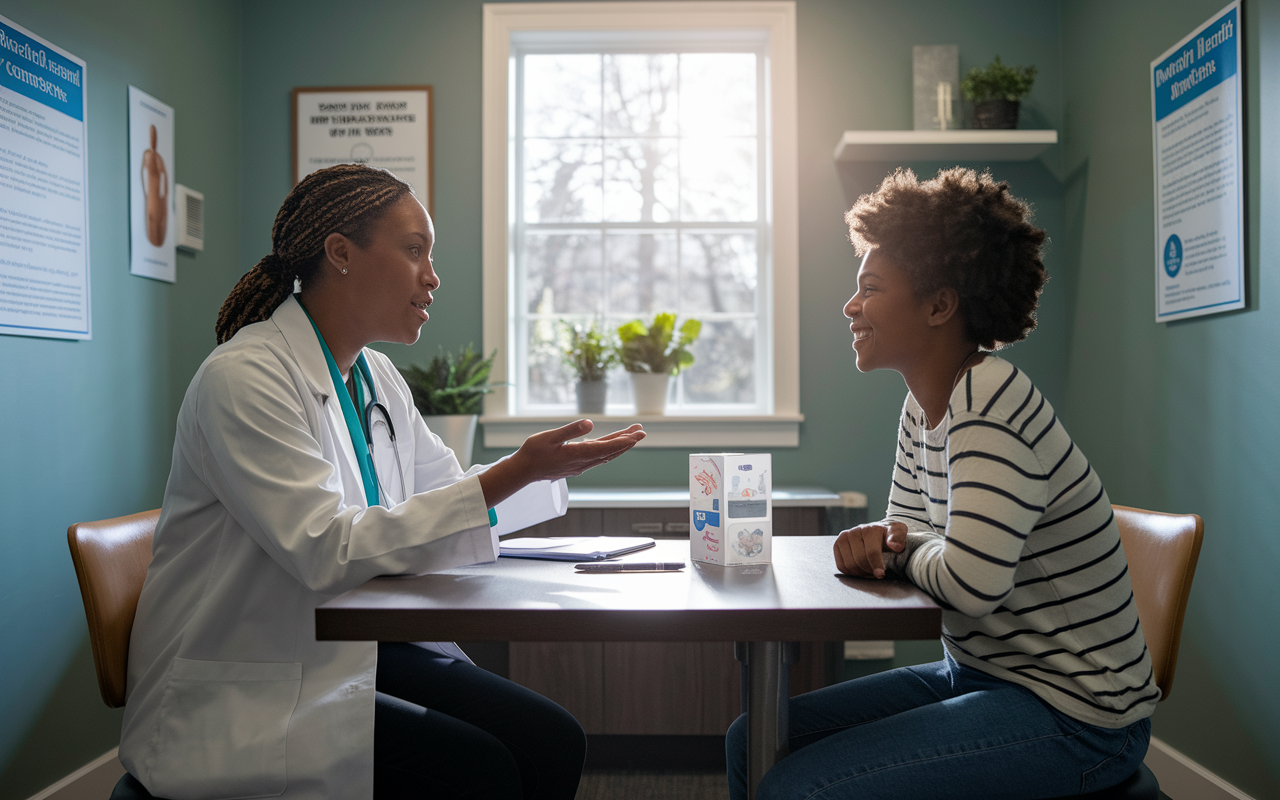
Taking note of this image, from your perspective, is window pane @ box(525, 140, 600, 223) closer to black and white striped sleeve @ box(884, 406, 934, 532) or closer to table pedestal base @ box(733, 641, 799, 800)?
black and white striped sleeve @ box(884, 406, 934, 532)

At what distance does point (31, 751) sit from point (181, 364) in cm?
124

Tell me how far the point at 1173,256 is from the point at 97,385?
123 inches

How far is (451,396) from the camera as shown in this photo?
290cm

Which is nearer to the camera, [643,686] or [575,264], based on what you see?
[643,686]

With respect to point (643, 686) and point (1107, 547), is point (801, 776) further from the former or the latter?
point (643, 686)

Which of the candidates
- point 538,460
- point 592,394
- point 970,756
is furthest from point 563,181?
point 970,756

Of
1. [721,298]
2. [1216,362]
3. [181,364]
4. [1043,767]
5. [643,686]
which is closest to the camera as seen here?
[1043,767]

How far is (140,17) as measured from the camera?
260 cm

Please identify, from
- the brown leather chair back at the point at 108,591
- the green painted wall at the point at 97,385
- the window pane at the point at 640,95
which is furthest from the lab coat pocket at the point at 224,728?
the window pane at the point at 640,95

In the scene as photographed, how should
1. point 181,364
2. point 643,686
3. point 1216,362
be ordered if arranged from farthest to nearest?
point 181,364 → point 643,686 → point 1216,362

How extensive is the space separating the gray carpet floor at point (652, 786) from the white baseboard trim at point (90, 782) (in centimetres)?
131

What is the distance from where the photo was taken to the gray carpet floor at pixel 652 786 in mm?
2451

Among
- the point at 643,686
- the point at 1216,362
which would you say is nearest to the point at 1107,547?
the point at 1216,362

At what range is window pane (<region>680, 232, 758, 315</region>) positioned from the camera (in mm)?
3352
